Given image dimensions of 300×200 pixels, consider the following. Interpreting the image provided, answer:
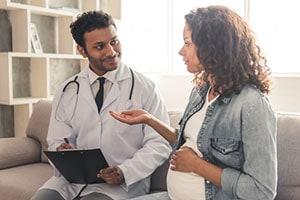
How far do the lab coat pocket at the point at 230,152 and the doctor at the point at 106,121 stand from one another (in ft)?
1.84

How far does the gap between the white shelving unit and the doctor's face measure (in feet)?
4.39

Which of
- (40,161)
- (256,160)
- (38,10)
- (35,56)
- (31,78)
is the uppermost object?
(38,10)

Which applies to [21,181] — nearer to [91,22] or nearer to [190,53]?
[91,22]

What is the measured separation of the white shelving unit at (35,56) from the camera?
3.23 m

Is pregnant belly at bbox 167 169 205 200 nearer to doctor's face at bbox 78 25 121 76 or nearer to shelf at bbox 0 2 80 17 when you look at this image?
doctor's face at bbox 78 25 121 76

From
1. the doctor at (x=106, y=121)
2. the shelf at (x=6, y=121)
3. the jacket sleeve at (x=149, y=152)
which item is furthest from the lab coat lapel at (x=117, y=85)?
the shelf at (x=6, y=121)

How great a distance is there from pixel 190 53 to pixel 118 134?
63 centimetres

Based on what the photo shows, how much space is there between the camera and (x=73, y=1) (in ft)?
13.2

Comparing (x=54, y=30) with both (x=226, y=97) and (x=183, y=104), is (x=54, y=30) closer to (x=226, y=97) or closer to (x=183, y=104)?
(x=183, y=104)

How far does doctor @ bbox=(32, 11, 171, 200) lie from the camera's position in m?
1.85

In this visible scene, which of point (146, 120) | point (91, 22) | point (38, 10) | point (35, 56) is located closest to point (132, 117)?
point (146, 120)

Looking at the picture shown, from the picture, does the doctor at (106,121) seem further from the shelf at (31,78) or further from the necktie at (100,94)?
the shelf at (31,78)

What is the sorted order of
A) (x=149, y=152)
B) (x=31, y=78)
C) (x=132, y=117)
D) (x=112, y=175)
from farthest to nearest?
(x=31, y=78), (x=149, y=152), (x=112, y=175), (x=132, y=117)

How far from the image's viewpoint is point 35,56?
11.0ft
